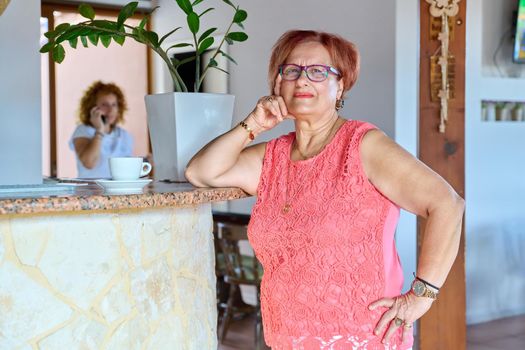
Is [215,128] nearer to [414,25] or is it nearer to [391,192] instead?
[391,192]

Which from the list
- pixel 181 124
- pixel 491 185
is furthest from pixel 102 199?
pixel 491 185

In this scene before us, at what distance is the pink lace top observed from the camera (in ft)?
6.16

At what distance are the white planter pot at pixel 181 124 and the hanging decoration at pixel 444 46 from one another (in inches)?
56.9

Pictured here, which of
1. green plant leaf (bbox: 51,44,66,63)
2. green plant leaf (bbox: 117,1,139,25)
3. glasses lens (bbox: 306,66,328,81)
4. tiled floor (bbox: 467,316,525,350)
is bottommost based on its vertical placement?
tiled floor (bbox: 467,316,525,350)

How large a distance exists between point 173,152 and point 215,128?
0.14 meters

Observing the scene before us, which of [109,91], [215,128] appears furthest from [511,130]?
[215,128]

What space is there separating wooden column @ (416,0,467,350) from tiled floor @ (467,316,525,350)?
63.4 inches

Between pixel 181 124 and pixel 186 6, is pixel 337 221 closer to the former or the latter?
pixel 181 124

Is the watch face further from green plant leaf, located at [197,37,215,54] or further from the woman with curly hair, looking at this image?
the woman with curly hair

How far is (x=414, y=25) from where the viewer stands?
519cm

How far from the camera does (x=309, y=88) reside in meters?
1.96

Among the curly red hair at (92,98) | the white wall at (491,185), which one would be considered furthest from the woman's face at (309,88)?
the curly red hair at (92,98)

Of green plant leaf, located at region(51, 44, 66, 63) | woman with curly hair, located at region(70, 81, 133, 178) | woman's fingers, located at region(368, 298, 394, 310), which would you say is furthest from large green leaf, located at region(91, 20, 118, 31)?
woman with curly hair, located at region(70, 81, 133, 178)

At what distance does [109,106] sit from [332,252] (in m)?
4.28
